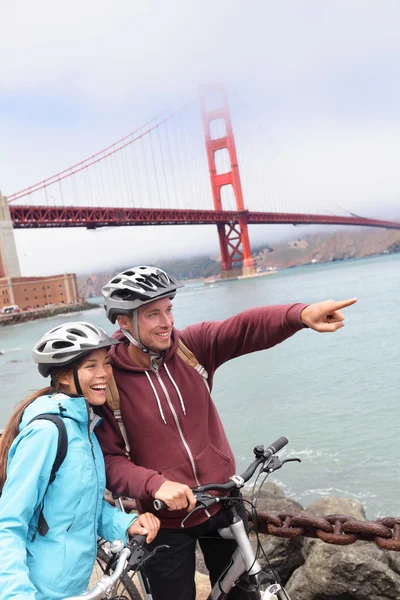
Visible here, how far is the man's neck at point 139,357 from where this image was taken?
1498 millimetres

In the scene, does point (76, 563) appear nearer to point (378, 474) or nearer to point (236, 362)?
point (378, 474)

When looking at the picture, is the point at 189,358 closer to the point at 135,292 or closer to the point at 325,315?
the point at 135,292

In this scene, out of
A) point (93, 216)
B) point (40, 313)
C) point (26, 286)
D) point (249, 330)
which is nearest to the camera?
point (249, 330)

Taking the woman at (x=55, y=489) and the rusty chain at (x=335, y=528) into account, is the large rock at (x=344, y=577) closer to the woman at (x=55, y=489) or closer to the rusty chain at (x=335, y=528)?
the rusty chain at (x=335, y=528)

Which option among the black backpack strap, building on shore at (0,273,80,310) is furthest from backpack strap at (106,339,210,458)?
building on shore at (0,273,80,310)

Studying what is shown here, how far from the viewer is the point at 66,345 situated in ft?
4.64

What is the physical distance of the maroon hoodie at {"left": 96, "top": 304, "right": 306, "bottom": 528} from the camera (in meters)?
1.44

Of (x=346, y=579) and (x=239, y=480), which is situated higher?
(x=239, y=480)

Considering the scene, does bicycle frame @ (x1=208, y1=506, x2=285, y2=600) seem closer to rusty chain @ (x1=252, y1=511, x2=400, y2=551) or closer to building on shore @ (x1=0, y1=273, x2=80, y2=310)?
rusty chain @ (x1=252, y1=511, x2=400, y2=551)

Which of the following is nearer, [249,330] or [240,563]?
[240,563]

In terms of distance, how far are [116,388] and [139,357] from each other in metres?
0.11

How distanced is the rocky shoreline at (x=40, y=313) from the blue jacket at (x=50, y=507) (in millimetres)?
46606

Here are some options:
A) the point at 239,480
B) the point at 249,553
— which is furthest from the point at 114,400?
the point at 249,553

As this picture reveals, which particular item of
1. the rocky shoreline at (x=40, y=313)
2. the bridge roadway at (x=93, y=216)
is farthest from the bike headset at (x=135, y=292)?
the rocky shoreline at (x=40, y=313)
